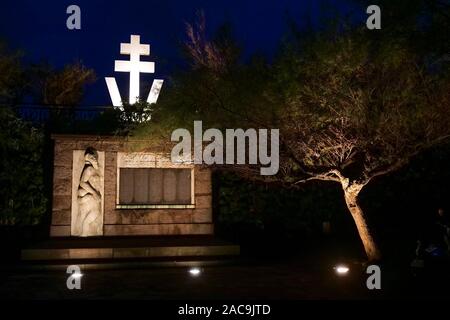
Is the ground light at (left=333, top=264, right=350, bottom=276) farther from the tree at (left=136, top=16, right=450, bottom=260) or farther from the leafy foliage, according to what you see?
the leafy foliage

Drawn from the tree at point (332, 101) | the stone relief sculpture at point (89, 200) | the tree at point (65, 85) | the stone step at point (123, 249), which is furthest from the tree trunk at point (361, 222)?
the tree at point (65, 85)

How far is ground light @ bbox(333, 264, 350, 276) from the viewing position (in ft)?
35.5

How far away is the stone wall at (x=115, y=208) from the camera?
1431cm

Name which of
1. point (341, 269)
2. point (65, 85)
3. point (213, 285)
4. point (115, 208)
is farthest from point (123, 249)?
point (65, 85)

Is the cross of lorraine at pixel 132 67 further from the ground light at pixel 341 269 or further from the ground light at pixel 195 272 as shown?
the ground light at pixel 341 269

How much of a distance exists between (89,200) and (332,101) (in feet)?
24.8

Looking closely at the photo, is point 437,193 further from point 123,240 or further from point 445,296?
point 123,240

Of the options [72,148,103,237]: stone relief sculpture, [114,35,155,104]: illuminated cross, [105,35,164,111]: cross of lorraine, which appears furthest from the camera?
[114,35,155,104]: illuminated cross

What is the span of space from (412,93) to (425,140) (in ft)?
4.40

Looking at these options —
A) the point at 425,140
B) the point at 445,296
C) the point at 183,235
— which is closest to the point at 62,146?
the point at 183,235

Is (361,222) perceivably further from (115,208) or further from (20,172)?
(20,172)

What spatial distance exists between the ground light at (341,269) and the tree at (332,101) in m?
0.92

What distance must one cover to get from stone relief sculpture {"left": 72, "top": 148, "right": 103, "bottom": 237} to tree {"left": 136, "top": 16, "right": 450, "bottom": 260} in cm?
343

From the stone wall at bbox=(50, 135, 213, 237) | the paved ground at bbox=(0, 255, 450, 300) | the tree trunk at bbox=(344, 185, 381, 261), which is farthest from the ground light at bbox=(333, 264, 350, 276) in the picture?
the stone wall at bbox=(50, 135, 213, 237)
